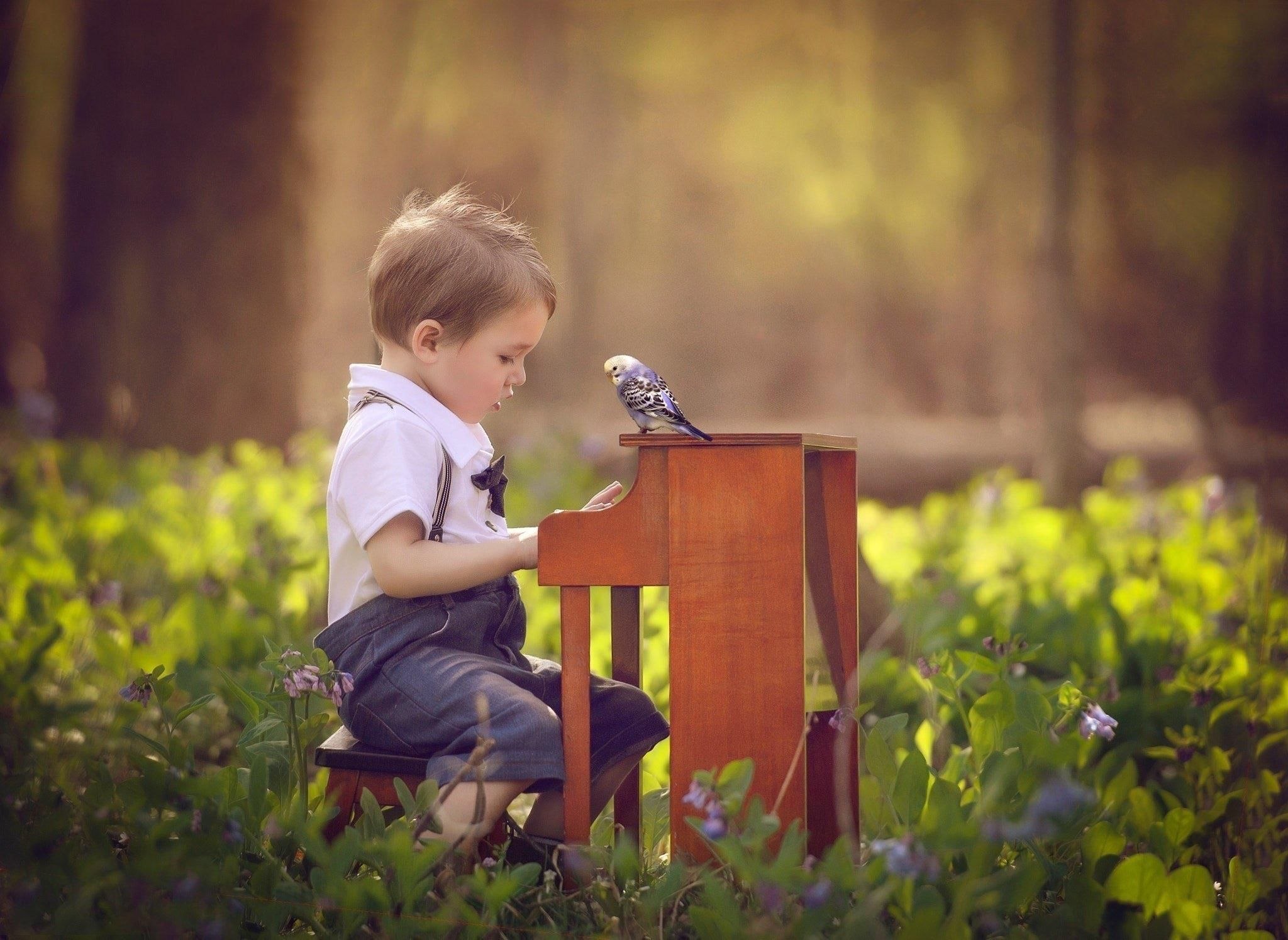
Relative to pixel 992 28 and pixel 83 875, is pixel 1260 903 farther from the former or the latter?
pixel 992 28

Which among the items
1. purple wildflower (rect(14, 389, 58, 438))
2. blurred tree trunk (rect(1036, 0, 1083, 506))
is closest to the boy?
blurred tree trunk (rect(1036, 0, 1083, 506))

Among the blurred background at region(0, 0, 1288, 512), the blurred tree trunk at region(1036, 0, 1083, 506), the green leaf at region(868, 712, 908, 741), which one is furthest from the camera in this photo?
the blurred background at region(0, 0, 1288, 512)

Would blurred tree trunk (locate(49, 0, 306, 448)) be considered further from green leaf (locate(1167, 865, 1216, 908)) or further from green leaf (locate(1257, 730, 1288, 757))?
green leaf (locate(1167, 865, 1216, 908))

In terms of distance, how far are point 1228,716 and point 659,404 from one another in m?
1.68

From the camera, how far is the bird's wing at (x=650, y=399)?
1842 millimetres

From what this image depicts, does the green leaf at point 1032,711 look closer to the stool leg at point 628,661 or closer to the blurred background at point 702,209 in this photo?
the stool leg at point 628,661

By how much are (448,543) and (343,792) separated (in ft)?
1.55

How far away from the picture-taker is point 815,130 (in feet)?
30.5

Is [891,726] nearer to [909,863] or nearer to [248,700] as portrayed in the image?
[909,863]

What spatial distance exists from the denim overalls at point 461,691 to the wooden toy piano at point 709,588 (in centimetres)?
9

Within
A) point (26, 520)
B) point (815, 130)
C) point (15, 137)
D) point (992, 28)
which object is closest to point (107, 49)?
point (15, 137)

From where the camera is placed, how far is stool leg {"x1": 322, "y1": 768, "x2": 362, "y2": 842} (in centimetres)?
198

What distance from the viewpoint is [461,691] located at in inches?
74.4

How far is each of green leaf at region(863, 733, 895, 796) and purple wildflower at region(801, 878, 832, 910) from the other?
0.45m
